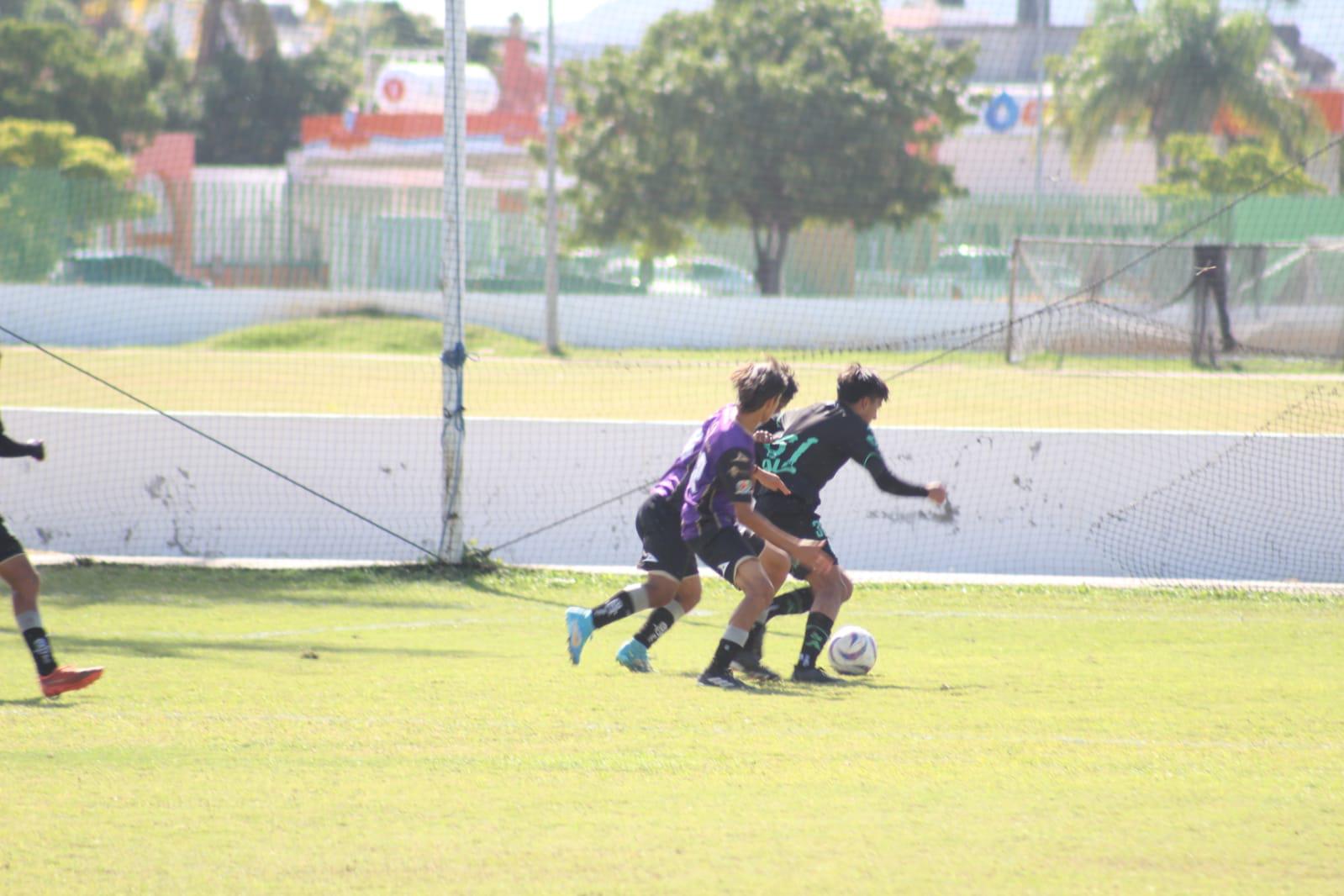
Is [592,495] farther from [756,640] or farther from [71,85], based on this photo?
[71,85]

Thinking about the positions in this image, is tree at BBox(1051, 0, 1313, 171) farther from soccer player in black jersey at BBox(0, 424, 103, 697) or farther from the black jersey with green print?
soccer player in black jersey at BBox(0, 424, 103, 697)

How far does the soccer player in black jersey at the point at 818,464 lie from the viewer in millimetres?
6875

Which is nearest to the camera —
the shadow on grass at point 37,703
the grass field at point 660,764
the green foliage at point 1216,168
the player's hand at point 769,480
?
the grass field at point 660,764

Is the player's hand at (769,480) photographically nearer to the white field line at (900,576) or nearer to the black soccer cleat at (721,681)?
the black soccer cleat at (721,681)

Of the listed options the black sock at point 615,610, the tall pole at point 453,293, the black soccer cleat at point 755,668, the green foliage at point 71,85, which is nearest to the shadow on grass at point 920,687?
the black soccer cleat at point 755,668

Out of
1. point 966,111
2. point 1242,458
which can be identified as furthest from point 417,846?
point 966,111

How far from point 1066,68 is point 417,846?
33.0 meters

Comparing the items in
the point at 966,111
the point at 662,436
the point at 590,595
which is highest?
the point at 966,111

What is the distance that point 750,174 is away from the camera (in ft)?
111

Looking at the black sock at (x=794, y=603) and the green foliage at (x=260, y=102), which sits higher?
the green foliage at (x=260, y=102)

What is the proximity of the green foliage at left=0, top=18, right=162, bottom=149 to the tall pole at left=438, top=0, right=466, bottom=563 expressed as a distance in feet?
125

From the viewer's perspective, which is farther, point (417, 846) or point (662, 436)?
point (662, 436)

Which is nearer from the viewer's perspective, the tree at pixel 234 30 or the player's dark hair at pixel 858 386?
the player's dark hair at pixel 858 386

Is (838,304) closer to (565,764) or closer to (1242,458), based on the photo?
(1242,458)
